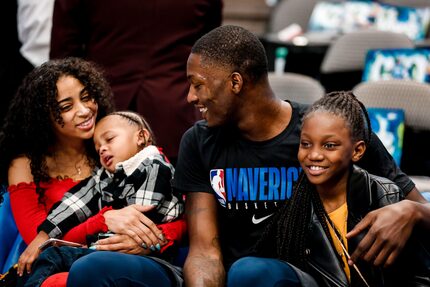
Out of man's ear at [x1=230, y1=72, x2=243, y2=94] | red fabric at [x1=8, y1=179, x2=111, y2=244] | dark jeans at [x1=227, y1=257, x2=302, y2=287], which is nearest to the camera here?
dark jeans at [x1=227, y1=257, x2=302, y2=287]

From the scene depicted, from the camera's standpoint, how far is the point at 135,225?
262cm

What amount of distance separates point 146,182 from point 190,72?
414 mm

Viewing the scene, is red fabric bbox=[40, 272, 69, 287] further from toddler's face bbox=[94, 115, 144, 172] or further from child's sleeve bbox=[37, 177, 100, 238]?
toddler's face bbox=[94, 115, 144, 172]

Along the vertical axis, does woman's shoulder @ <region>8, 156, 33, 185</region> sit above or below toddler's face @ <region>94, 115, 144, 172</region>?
below

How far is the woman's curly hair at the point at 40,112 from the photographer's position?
2.95m

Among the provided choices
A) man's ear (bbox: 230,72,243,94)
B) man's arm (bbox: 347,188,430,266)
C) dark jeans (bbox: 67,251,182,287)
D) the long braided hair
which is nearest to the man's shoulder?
the long braided hair

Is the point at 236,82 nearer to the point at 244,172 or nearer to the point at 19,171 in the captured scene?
the point at 244,172

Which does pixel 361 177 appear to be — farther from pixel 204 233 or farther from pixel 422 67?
pixel 422 67

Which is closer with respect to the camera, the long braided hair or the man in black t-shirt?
the long braided hair

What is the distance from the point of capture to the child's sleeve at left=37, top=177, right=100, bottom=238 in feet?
9.07

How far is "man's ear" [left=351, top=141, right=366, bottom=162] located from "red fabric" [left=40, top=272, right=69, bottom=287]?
0.97 metres

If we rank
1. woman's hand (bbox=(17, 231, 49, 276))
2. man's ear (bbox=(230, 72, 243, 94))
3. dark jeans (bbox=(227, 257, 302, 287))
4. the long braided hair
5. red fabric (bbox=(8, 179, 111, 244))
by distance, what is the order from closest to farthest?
1. dark jeans (bbox=(227, 257, 302, 287))
2. the long braided hair
3. man's ear (bbox=(230, 72, 243, 94))
4. woman's hand (bbox=(17, 231, 49, 276))
5. red fabric (bbox=(8, 179, 111, 244))

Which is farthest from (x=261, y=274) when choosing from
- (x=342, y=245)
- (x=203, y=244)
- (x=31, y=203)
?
(x=31, y=203)

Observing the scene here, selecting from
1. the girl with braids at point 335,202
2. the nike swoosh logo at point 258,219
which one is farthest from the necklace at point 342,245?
the nike swoosh logo at point 258,219
